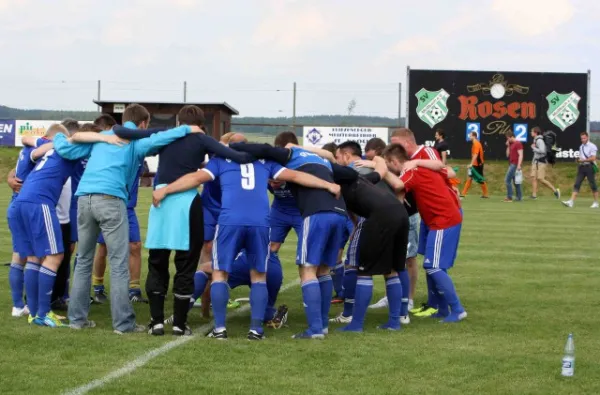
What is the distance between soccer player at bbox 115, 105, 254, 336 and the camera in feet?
26.5

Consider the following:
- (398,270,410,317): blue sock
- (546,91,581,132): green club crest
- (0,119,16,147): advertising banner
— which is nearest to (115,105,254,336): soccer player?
(398,270,410,317): blue sock

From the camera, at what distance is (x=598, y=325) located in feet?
29.6

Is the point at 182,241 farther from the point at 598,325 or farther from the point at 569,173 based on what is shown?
the point at 569,173

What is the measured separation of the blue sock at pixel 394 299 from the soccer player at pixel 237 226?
1.28m

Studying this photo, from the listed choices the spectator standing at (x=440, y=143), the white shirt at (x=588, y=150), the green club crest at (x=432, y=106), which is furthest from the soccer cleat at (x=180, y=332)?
the green club crest at (x=432, y=106)

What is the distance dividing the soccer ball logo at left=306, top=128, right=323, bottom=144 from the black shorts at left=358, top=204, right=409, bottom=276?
98.9ft

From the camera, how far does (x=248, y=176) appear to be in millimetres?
8164

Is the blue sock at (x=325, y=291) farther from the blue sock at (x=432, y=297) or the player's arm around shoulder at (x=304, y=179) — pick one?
the blue sock at (x=432, y=297)

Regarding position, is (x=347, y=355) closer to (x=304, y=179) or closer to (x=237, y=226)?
(x=237, y=226)

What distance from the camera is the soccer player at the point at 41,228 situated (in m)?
8.61

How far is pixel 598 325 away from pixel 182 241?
3945 millimetres

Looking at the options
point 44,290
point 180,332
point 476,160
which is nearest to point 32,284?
point 44,290

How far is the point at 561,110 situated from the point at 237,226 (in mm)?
30636

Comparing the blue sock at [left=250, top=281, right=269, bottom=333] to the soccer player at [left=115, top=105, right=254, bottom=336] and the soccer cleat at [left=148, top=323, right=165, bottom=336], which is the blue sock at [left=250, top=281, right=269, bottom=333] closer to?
the soccer player at [left=115, top=105, right=254, bottom=336]
